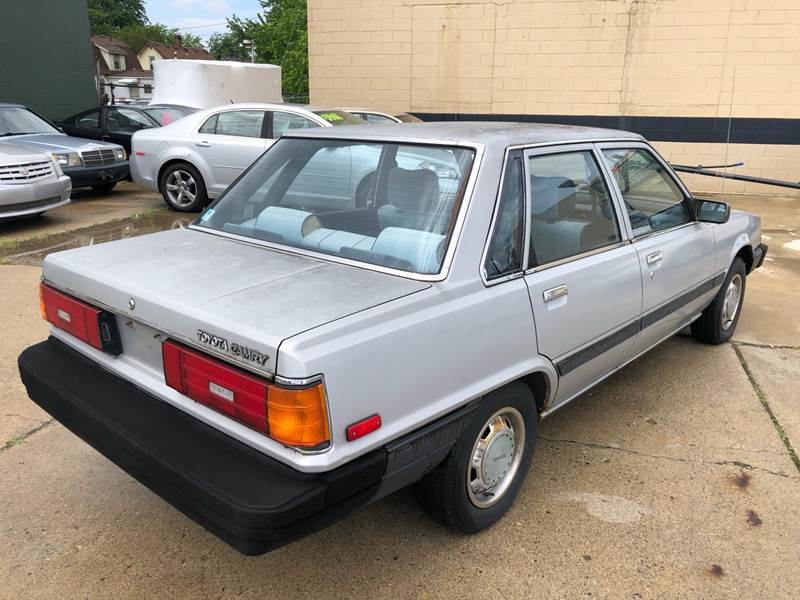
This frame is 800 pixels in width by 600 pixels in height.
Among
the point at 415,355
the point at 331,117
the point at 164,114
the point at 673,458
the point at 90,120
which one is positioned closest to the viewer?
the point at 415,355

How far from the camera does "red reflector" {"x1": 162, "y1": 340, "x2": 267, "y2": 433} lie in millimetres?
1993

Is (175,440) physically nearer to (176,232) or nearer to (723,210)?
(176,232)

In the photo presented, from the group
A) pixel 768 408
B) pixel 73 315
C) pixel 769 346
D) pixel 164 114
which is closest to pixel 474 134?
pixel 73 315

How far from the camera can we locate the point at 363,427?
2035 mm

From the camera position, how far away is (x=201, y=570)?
2.52m

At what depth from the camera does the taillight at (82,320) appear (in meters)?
2.53

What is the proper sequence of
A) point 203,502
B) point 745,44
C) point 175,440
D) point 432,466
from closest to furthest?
1. point 203,502
2. point 175,440
3. point 432,466
4. point 745,44

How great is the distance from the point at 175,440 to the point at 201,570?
26.0 inches

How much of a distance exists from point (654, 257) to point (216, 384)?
94.6 inches

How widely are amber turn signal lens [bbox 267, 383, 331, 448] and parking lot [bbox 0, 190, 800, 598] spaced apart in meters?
0.81

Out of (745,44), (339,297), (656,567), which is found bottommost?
(656,567)

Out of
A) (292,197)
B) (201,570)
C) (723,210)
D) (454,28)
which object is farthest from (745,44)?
(201,570)

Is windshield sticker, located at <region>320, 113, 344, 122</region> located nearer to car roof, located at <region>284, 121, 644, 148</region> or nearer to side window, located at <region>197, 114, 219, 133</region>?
side window, located at <region>197, 114, 219, 133</region>

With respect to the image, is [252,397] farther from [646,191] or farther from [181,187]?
[181,187]
